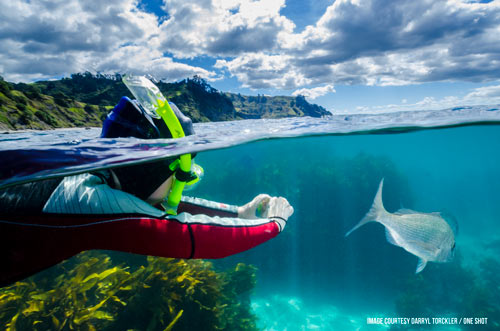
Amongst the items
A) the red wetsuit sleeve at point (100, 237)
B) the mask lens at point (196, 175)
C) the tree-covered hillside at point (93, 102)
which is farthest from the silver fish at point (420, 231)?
the tree-covered hillside at point (93, 102)

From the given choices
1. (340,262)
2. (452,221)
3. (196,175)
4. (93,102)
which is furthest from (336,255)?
(93,102)

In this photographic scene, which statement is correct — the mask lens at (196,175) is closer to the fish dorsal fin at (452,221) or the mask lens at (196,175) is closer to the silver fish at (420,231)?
the silver fish at (420,231)

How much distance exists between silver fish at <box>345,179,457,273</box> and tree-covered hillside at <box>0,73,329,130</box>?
11.7m

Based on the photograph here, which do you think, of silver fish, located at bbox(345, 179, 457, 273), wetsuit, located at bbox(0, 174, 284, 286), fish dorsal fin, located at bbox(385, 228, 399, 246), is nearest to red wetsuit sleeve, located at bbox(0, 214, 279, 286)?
wetsuit, located at bbox(0, 174, 284, 286)

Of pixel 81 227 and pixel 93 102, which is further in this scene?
pixel 93 102

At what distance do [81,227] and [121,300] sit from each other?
17.6 ft

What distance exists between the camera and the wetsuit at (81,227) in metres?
1.56

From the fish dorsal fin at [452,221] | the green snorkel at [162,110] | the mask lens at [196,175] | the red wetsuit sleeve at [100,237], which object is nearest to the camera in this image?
the red wetsuit sleeve at [100,237]

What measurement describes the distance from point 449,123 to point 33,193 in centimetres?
970

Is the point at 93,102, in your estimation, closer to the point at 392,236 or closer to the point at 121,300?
the point at 121,300

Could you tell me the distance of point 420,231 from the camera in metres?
4.48

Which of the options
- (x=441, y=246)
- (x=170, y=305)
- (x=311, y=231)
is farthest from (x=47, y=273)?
(x=311, y=231)

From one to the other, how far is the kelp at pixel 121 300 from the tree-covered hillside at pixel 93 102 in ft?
19.2

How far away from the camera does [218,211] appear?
3115 mm
